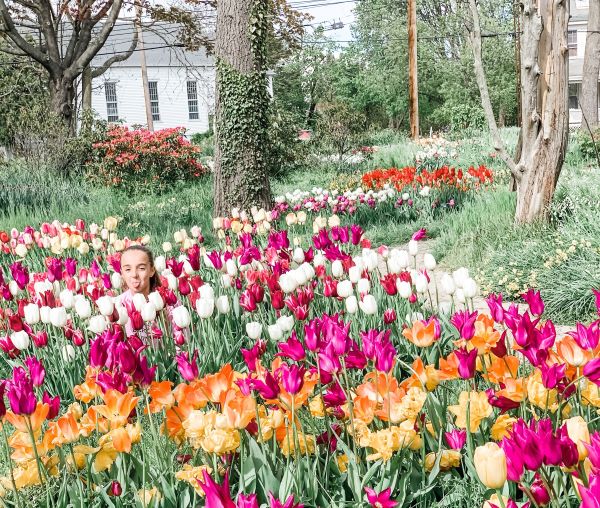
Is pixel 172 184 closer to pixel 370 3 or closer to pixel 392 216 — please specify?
pixel 392 216

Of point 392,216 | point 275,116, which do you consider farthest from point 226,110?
point 275,116

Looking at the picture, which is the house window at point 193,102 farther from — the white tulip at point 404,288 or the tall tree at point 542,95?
the white tulip at point 404,288

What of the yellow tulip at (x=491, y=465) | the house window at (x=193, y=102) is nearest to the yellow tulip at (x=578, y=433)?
the yellow tulip at (x=491, y=465)

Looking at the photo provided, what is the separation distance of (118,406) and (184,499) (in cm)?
34

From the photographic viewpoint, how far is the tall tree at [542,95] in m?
6.33

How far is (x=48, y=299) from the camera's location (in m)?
3.49

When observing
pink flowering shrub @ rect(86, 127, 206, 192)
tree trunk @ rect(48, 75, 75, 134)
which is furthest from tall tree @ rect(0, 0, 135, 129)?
pink flowering shrub @ rect(86, 127, 206, 192)

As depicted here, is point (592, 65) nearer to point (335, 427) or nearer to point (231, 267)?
point (231, 267)

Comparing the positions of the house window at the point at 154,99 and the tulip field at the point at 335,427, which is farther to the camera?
the house window at the point at 154,99

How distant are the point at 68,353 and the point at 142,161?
482 inches

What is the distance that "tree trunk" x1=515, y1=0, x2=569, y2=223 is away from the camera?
6344 mm

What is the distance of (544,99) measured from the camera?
6453 millimetres

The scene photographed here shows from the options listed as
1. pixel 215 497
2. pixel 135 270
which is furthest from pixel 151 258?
pixel 215 497

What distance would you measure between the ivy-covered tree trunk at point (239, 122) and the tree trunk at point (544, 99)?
361 centimetres
